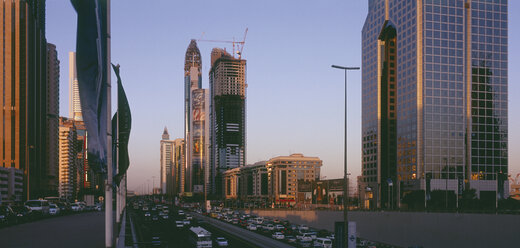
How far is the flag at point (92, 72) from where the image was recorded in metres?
15.4

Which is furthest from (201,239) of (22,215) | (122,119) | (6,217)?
(122,119)

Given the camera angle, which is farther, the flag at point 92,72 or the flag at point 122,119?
the flag at point 122,119

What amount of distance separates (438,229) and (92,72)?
6621cm

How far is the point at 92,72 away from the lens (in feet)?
51.3

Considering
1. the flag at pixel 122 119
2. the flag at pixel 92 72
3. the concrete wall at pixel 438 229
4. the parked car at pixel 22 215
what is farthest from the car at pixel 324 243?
the flag at pixel 92 72

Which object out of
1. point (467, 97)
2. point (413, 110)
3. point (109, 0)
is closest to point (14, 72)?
point (413, 110)

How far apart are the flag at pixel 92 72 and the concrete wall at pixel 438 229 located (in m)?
55.3

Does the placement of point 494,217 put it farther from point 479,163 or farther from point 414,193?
point 479,163

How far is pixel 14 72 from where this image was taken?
19850 cm

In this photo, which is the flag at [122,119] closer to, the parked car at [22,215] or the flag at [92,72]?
the flag at [92,72]

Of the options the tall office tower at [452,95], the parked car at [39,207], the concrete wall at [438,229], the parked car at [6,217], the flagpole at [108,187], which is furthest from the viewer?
the tall office tower at [452,95]

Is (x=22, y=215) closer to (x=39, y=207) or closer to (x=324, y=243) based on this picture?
(x=39, y=207)

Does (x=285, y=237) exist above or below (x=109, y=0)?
below

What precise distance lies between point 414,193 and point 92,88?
136262mm
